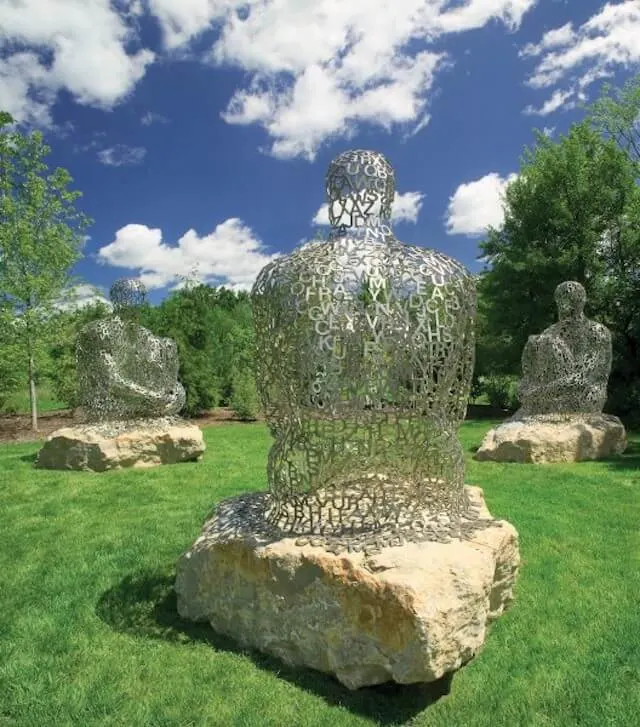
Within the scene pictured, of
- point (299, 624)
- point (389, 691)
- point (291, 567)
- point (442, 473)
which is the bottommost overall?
point (389, 691)

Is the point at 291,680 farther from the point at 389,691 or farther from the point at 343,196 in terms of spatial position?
the point at 343,196

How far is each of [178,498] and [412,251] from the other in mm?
4564

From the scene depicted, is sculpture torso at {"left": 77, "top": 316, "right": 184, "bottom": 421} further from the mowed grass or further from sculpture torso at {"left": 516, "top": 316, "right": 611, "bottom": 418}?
sculpture torso at {"left": 516, "top": 316, "right": 611, "bottom": 418}

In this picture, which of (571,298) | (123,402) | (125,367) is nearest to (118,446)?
(123,402)

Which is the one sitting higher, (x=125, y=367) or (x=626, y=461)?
(x=125, y=367)

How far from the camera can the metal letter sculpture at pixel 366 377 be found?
12.2ft

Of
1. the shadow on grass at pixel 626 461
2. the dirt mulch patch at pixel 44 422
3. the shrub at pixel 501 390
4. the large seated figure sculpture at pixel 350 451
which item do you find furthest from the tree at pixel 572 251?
the large seated figure sculpture at pixel 350 451

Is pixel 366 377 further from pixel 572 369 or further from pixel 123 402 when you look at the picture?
pixel 572 369

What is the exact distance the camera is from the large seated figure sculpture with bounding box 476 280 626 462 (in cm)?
918

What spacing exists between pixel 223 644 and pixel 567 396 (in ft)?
25.2

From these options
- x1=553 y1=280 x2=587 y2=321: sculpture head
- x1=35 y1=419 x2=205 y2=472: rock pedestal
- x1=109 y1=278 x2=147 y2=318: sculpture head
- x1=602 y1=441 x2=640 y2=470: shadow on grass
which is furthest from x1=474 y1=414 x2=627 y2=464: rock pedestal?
x1=109 y1=278 x2=147 y2=318: sculpture head

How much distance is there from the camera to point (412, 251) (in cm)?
393

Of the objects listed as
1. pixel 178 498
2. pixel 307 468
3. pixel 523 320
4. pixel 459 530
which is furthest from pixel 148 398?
pixel 523 320

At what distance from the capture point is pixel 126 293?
9.72 meters
